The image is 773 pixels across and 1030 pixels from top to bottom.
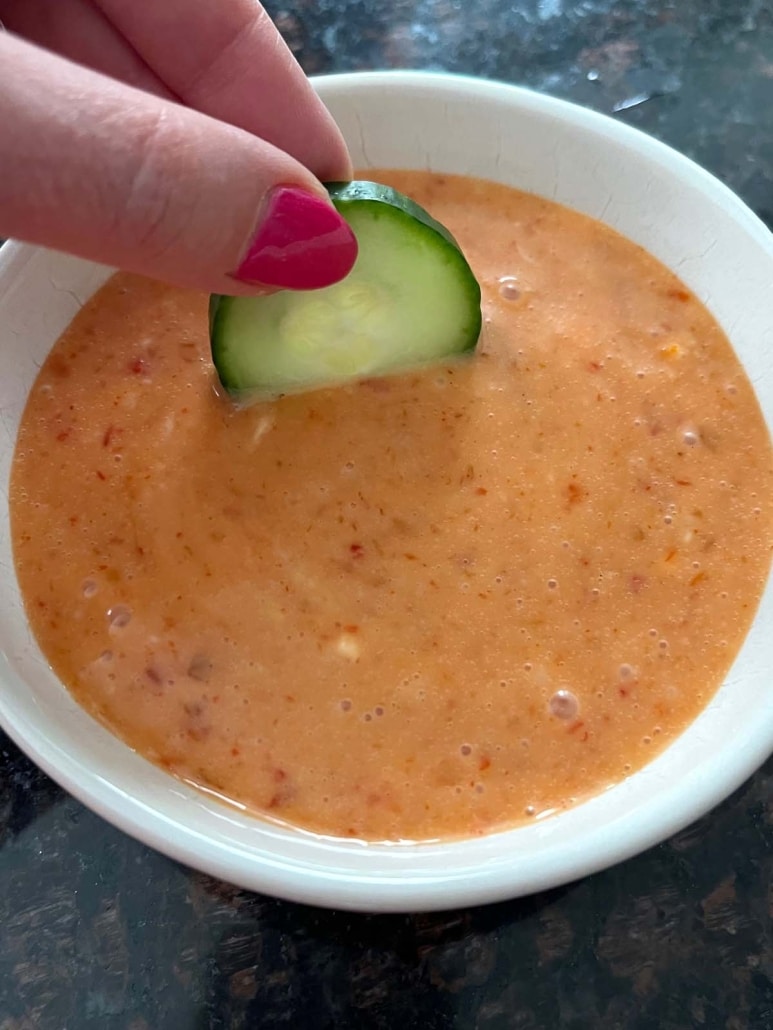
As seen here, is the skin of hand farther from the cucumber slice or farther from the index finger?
the index finger

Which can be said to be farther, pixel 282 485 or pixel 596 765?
pixel 282 485

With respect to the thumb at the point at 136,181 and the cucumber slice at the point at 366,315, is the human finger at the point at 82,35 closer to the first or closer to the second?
the cucumber slice at the point at 366,315

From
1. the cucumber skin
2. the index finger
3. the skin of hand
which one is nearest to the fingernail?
the skin of hand

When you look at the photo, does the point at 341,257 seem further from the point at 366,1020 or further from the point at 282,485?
the point at 366,1020

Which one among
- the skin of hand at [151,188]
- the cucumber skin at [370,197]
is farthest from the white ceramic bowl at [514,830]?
the skin of hand at [151,188]

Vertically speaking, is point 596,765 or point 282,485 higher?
point 282,485

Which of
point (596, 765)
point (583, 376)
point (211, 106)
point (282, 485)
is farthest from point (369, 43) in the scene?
point (596, 765)
